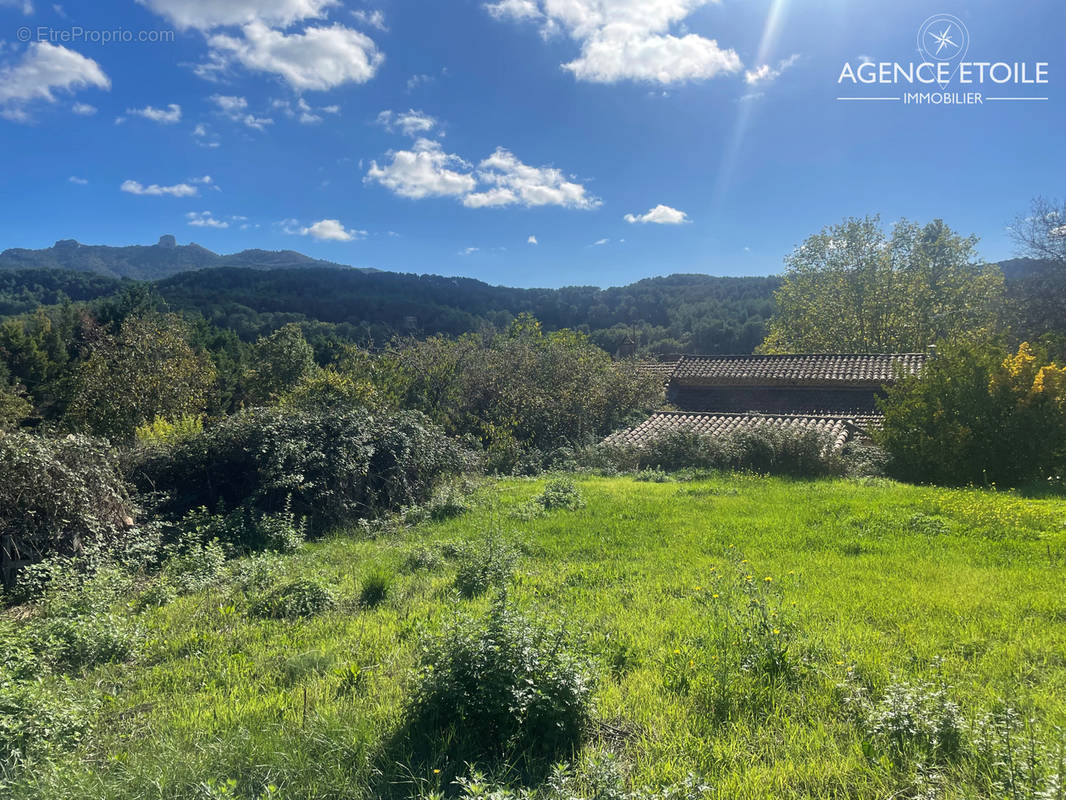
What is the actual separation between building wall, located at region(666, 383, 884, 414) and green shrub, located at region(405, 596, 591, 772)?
17634 millimetres

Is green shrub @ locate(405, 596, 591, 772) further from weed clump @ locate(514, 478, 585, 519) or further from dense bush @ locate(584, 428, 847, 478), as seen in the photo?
dense bush @ locate(584, 428, 847, 478)

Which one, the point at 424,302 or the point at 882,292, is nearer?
the point at 882,292

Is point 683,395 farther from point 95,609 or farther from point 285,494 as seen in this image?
point 95,609

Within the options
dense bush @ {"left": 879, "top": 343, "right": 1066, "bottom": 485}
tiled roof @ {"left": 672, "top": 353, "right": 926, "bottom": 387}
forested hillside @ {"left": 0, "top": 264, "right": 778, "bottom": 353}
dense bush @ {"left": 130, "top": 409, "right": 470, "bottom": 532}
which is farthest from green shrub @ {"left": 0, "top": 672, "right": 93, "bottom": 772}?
forested hillside @ {"left": 0, "top": 264, "right": 778, "bottom": 353}

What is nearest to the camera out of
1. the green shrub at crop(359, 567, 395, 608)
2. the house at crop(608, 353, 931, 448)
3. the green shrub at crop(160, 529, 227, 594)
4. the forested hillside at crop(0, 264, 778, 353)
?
the green shrub at crop(359, 567, 395, 608)

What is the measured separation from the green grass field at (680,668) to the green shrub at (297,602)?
17 cm

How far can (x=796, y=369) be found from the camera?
19.9 meters

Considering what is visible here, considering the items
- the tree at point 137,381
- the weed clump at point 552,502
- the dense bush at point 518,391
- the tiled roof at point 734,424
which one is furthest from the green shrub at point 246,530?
the tree at point 137,381

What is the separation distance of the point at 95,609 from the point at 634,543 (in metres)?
5.96

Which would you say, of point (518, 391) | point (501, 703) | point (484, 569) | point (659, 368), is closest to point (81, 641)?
point (484, 569)

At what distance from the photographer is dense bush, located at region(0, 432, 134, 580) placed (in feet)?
22.0

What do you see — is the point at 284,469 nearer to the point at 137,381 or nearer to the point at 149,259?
the point at 137,381

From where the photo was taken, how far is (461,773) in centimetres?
296

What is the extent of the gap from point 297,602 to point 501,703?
10.7 ft
